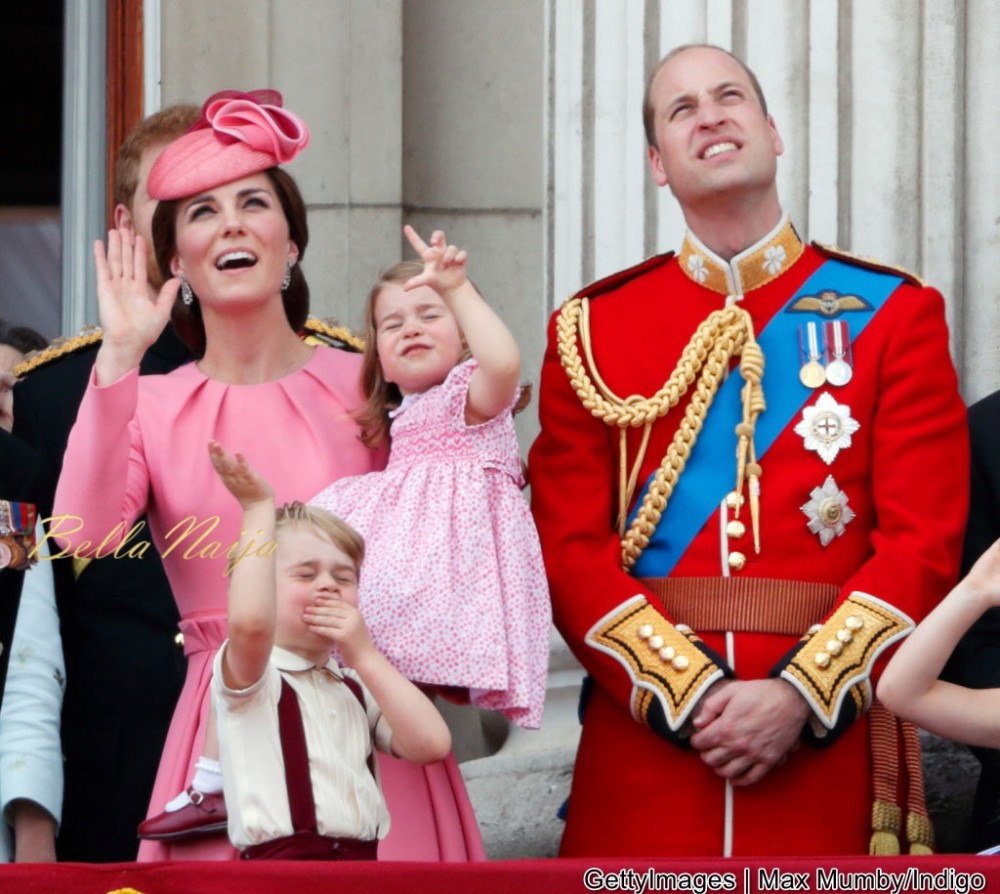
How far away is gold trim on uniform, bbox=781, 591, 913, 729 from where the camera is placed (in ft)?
12.1

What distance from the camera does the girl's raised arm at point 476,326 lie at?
3.63 m

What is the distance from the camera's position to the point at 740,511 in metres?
3.88

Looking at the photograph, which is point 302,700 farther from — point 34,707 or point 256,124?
point 256,124

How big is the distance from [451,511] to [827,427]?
0.62m

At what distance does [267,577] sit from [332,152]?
2350 millimetres

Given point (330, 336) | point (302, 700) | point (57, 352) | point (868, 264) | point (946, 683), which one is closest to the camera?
point (302, 700)

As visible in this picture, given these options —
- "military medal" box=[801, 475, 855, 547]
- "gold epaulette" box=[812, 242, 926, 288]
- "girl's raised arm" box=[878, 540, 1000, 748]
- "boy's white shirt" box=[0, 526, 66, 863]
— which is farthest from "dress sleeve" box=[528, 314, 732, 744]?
"boy's white shirt" box=[0, 526, 66, 863]

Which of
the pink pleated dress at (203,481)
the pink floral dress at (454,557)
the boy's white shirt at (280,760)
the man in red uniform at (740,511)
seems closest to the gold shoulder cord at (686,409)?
the man in red uniform at (740,511)

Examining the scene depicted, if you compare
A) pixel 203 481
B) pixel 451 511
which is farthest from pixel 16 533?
pixel 451 511

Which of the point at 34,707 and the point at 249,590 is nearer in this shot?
the point at 249,590

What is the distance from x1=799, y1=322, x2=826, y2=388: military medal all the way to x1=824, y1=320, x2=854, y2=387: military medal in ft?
0.05

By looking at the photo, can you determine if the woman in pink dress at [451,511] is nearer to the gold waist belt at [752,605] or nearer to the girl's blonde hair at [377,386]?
the girl's blonde hair at [377,386]

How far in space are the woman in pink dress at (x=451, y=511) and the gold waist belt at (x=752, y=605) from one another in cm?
26

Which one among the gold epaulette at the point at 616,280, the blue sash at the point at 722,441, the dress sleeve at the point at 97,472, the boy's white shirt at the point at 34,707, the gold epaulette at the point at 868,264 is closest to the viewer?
the dress sleeve at the point at 97,472
